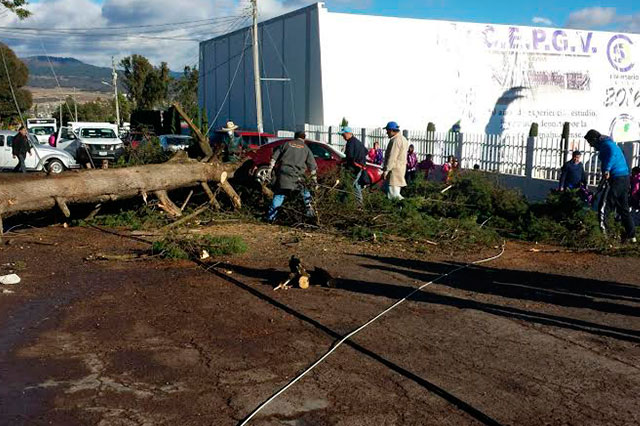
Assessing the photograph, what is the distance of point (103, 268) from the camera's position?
902 centimetres

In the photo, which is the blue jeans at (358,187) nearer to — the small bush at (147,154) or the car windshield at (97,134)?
the small bush at (147,154)

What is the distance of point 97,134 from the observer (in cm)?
3066

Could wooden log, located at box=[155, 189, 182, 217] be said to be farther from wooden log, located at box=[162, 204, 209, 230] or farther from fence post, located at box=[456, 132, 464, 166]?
fence post, located at box=[456, 132, 464, 166]

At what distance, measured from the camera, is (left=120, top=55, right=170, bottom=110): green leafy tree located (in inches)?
2594

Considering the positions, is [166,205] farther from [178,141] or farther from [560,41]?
[560,41]

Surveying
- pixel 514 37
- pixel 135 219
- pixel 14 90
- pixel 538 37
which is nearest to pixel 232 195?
pixel 135 219

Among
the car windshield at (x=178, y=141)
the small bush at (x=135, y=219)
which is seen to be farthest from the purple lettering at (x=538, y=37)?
the small bush at (x=135, y=219)

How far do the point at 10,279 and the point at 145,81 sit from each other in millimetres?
61009

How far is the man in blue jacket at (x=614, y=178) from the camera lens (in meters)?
10.6

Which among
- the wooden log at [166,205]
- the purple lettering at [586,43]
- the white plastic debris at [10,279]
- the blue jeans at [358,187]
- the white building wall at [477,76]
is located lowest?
the white plastic debris at [10,279]

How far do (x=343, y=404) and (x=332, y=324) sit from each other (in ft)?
6.14

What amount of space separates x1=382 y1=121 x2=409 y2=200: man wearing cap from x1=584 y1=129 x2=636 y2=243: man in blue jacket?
123 inches

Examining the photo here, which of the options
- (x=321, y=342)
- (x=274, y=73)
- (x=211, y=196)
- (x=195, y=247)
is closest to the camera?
(x=321, y=342)

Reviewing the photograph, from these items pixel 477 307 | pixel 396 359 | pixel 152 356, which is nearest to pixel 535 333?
pixel 477 307
